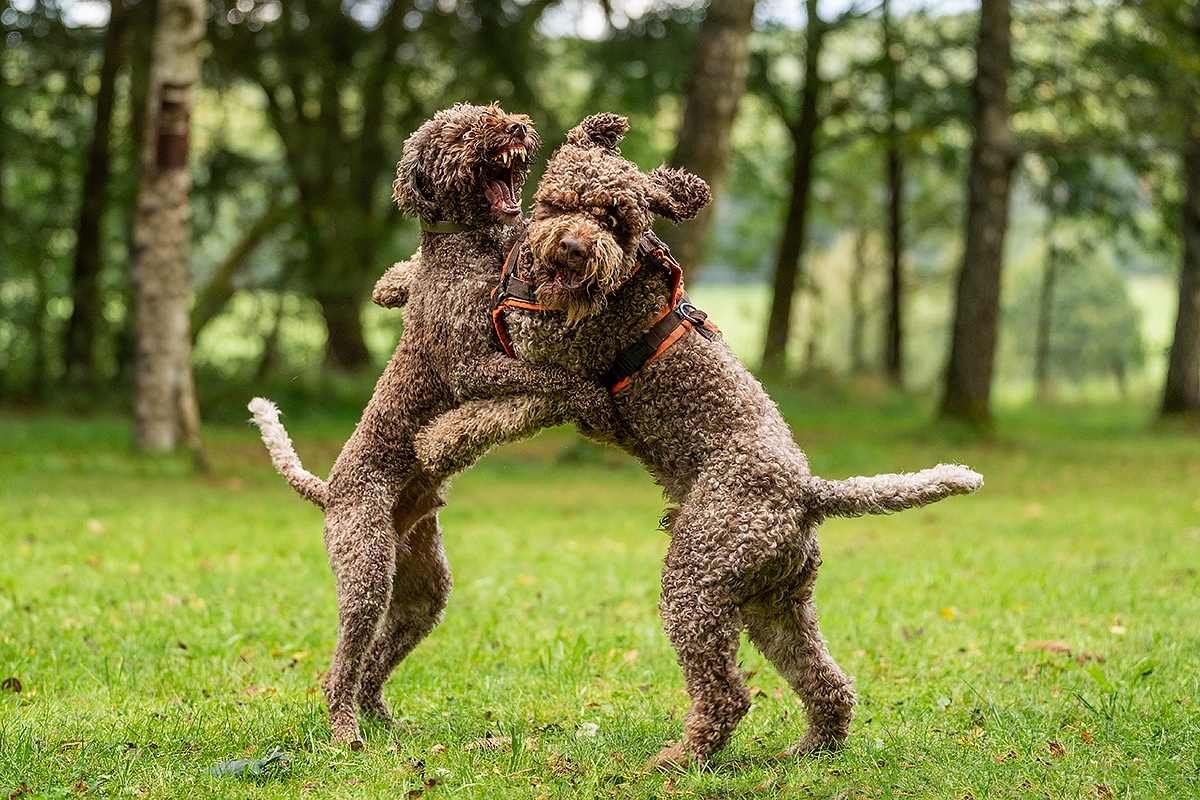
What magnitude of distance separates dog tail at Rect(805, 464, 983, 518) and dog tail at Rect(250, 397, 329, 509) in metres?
1.73

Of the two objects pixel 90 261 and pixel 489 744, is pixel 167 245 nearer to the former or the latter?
pixel 90 261

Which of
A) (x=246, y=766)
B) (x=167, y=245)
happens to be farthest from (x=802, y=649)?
(x=167, y=245)

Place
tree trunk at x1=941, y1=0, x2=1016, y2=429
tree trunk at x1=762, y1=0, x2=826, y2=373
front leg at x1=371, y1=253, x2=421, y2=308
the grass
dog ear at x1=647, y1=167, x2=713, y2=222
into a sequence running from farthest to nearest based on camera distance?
tree trunk at x1=762, y1=0, x2=826, y2=373, tree trunk at x1=941, y1=0, x2=1016, y2=429, front leg at x1=371, y1=253, x2=421, y2=308, the grass, dog ear at x1=647, y1=167, x2=713, y2=222

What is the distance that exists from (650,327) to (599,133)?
0.59 meters

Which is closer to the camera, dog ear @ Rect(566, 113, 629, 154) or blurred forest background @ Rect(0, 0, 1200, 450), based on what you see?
dog ear @ Rect(566, 113, 629, 154)

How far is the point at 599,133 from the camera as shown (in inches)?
128

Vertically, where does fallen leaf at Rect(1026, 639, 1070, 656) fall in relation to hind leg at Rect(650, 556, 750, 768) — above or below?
below

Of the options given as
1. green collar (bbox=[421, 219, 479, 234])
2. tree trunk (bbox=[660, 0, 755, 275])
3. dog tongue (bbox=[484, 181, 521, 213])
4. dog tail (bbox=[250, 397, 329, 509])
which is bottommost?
dog tail (bbox=[250, 397, 329, 509])

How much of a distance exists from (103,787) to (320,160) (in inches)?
583

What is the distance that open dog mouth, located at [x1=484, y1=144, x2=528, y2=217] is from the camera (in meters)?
3.38

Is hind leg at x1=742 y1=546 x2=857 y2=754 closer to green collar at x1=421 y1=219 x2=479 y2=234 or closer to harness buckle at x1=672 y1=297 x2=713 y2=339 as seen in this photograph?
harness buckle at x1=672 y1=297 x2=713 y2=339

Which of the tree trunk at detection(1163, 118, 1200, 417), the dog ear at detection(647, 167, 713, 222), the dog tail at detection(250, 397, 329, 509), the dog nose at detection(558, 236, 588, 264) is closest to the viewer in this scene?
the dog nose at detection(558, 236, 588, 264)

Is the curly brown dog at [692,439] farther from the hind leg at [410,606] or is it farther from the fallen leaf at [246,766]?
the fallen leaf at [246,766]

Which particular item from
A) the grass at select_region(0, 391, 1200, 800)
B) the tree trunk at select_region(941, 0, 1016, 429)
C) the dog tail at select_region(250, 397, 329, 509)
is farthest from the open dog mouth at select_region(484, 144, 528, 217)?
the tree trunk at select_region(941, 0, 1016, 429)
